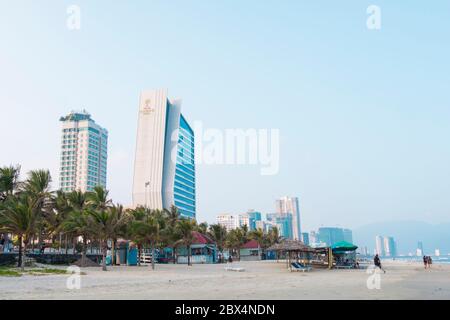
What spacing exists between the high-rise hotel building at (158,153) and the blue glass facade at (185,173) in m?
0.44

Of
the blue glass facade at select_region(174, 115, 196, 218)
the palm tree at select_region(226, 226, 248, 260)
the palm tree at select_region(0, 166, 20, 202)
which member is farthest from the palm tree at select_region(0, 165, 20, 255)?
the blue glass facade at select_region(174, 115, 196, 218)

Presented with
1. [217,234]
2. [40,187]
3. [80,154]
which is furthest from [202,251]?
[80,154]

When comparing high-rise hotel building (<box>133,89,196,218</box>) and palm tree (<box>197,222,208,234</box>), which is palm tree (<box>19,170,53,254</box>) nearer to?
palm tree (<box>197,222,208,234</box>)

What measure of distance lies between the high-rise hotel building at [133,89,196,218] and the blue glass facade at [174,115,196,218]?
44cm

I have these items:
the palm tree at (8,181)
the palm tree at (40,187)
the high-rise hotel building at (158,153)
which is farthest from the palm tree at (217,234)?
the high-rise hotel building at (158,153)

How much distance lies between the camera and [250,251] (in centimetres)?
9019

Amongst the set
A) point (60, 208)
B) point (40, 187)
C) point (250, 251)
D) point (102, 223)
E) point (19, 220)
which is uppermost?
point (40, 187)

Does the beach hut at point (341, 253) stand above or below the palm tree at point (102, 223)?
below

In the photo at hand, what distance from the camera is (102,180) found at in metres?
184

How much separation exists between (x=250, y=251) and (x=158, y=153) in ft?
220

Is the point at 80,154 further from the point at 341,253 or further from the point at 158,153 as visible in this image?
the point at 341,253

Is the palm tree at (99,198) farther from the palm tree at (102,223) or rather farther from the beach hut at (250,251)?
the beach hut at (250,251)

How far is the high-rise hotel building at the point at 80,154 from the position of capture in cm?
17450
